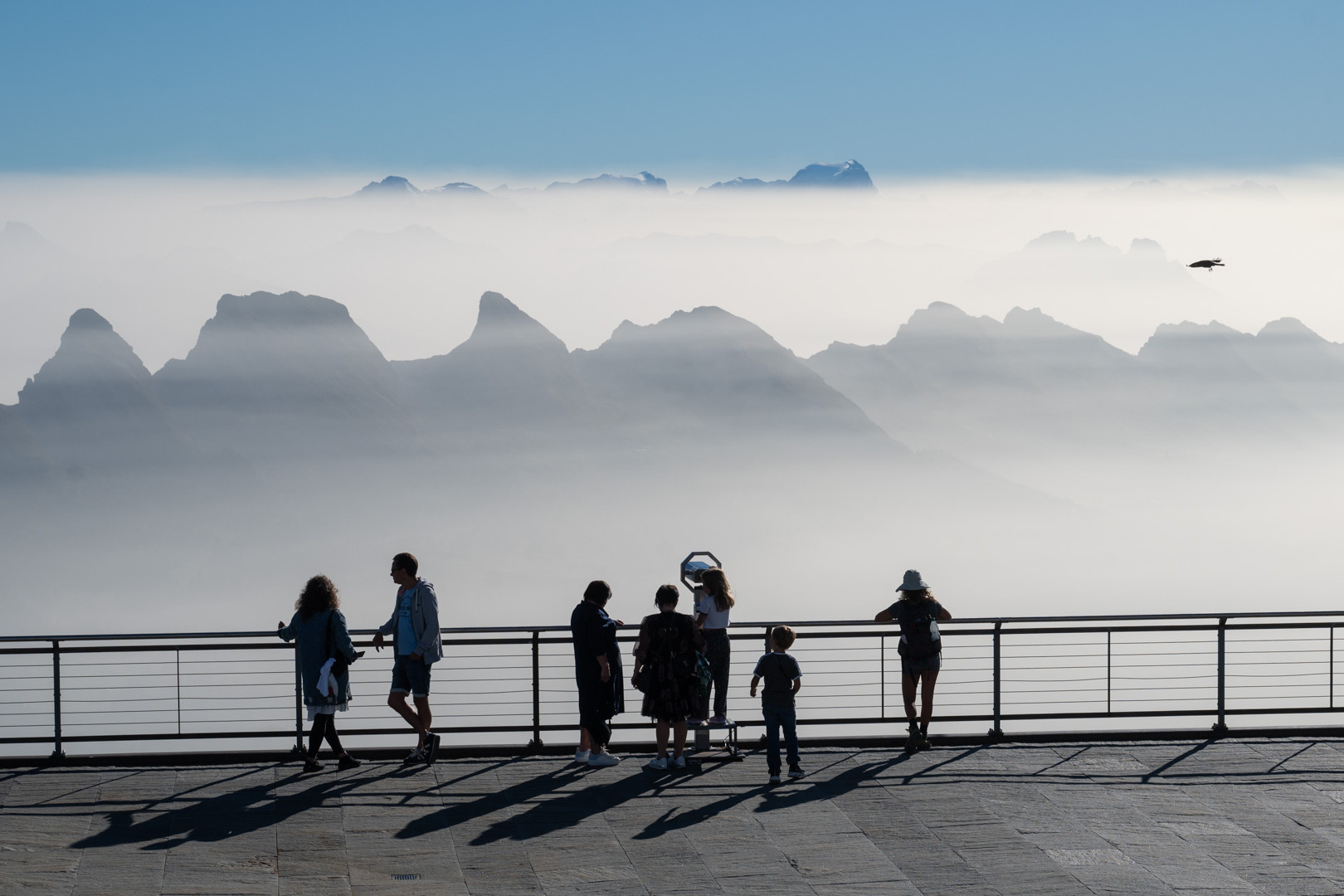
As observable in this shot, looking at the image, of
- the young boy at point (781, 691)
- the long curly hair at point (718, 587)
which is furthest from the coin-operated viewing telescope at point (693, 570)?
the young boy at point (781, 691)

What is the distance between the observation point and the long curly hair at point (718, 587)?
9.14 meters

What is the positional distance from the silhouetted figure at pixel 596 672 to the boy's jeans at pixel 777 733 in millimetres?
1034

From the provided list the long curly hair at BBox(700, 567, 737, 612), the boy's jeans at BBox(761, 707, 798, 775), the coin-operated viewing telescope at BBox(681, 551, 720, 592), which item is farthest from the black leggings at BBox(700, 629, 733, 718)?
the boy's jeans at BBox(761, 707, 798, 775)

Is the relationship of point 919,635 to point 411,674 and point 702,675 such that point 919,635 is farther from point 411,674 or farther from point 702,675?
point 411,674

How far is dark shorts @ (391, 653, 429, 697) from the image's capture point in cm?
895

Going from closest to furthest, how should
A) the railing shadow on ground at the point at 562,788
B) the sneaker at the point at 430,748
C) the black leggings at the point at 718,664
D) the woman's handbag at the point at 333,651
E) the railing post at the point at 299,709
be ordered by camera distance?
the railing shadow on ground at the point at 562,788 < the woman's handbag at the point at 333,651 < the sneaker at the point at 430,748 < the railing post at the point at 299,709 < the black leggings at the point at 718,664

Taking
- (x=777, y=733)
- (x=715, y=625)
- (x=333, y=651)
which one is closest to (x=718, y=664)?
(x=715, y=625)

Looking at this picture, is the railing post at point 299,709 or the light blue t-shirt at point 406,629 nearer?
the light blue t-shirt at point 406,629

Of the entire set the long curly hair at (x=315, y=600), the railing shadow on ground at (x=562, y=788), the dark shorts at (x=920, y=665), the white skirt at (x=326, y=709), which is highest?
the long curly hair at (x=315, y=600)

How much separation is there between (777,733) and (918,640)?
1514 mm

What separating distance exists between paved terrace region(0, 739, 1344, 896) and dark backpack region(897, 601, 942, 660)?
725mm

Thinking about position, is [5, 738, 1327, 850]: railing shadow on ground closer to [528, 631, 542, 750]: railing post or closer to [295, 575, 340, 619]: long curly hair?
[528, 631, 542, 750]: railing post

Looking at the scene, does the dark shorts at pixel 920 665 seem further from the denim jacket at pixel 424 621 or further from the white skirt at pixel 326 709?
the white skirt at pixel 326 709

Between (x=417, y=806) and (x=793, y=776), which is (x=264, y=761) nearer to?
(x=417, y=806)
